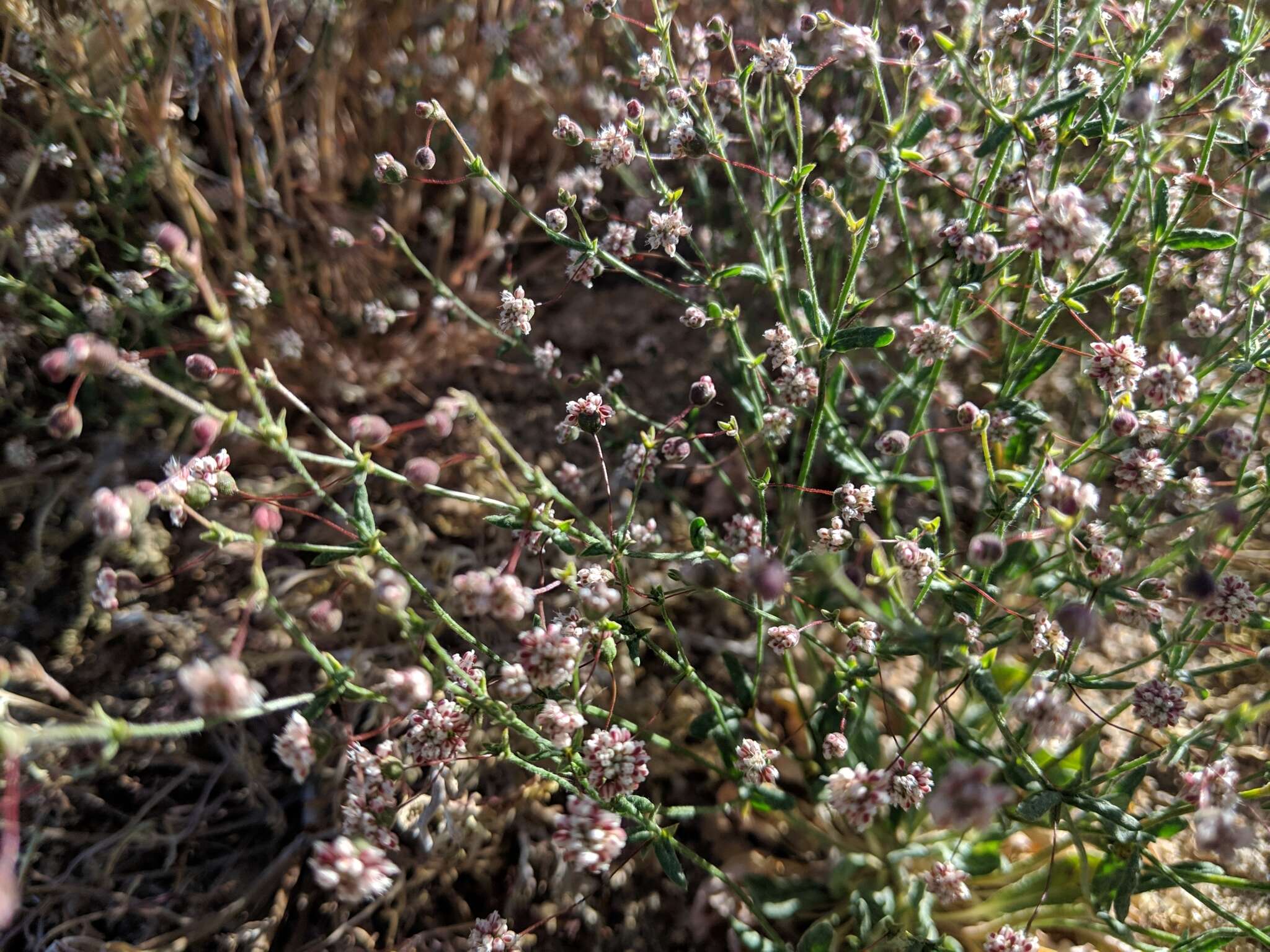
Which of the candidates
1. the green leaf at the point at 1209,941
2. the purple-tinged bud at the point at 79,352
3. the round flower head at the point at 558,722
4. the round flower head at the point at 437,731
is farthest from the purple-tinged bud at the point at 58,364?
the green leaf at the point at 1209,941

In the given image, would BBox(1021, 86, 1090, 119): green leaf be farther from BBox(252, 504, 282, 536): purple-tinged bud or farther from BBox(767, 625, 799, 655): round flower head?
BBox(252, 504, 282, 536): purple-tinged bud

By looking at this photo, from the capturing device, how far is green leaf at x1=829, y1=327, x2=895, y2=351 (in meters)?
1.37

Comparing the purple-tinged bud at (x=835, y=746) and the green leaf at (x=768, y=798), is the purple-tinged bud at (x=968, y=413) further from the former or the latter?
the green leaf at (x=768, y=798)

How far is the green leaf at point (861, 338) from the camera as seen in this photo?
1.37 m

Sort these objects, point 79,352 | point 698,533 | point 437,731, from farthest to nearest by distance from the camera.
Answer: point 698,533, point 437,731, point 79,352

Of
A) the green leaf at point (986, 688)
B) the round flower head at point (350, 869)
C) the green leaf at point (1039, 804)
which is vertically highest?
the green leaf at point (986, 688)

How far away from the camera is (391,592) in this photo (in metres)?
1.10

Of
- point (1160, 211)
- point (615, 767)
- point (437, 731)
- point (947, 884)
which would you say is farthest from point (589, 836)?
point (1160, 211)

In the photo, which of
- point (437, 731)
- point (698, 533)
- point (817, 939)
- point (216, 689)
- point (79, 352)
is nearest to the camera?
point (216, 689)

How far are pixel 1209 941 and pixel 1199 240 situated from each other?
3.62 ft

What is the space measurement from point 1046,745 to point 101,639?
219 centimetres

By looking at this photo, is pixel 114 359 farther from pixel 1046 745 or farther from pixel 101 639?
pixel 1046 745

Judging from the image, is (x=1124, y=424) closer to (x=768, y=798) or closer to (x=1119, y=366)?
(x=1119, y=366)

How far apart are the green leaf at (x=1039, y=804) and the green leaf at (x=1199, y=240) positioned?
0.91 metres
